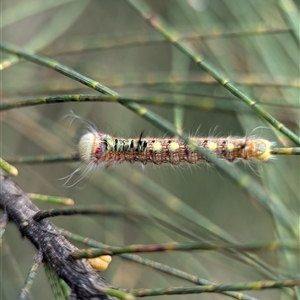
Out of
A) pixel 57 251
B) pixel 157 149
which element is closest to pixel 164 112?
pixel 157 149

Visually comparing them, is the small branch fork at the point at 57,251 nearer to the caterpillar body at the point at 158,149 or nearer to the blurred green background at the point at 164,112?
the blurred green background at the point at 164,112

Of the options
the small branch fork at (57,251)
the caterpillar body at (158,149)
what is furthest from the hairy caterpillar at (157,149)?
the small branch fork at (57,251)

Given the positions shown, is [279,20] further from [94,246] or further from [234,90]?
[94,246]

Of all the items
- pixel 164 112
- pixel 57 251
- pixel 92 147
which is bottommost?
pixel 57 251

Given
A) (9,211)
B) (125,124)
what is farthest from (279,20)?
(9,211)

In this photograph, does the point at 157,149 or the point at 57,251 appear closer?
the point at 57,251

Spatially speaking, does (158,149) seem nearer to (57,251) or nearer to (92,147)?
(92,147)
